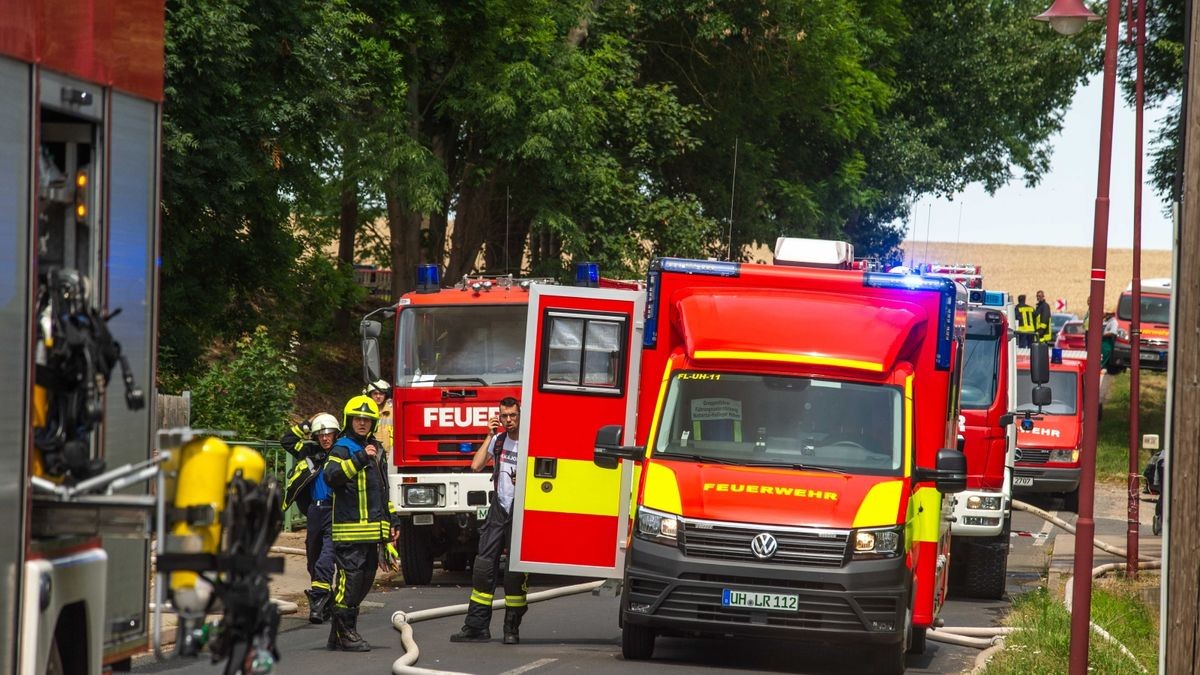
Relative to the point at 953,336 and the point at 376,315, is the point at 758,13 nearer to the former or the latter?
the point at 376,315

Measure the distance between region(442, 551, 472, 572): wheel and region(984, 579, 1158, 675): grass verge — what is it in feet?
20.0

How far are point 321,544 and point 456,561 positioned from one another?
6.68 m

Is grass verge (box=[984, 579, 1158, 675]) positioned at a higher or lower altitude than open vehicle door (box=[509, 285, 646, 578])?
lower

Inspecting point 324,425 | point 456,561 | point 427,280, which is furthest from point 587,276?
point 324,425

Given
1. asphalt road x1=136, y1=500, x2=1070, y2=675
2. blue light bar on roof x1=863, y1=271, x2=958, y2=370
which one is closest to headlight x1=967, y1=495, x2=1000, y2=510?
asphalt road x1=136, y1=500, x2=1070, y2=675

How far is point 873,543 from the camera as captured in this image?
12258 millimetres

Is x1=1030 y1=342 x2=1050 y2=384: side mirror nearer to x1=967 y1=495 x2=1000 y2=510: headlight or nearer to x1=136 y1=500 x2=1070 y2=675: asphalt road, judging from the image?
x1=967 y1=495 x2=1000 y2=510: headlight

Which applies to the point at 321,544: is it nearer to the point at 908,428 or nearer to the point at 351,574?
the point at 351,574

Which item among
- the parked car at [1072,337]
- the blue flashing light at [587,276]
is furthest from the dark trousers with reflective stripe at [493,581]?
the parked car at [1072,337]

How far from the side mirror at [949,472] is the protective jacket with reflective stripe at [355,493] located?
12.8ft

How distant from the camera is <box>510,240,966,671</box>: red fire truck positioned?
1220 centimetres

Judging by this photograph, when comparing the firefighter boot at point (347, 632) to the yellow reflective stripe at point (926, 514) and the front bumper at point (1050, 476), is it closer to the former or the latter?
the yellow reflective stripe at point (926, 514)

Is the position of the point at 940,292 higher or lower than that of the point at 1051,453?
higher

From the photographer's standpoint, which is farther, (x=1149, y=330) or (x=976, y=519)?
(x=1149, y=330)
